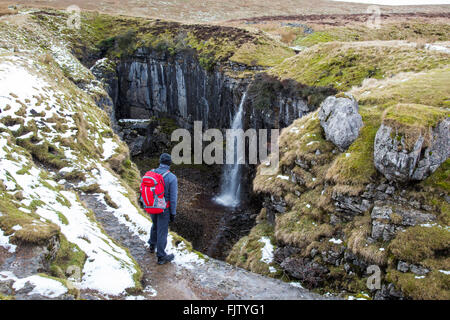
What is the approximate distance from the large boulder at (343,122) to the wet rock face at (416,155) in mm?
3291

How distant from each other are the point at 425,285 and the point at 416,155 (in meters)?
5.49

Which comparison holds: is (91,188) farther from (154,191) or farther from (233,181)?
(233,181)

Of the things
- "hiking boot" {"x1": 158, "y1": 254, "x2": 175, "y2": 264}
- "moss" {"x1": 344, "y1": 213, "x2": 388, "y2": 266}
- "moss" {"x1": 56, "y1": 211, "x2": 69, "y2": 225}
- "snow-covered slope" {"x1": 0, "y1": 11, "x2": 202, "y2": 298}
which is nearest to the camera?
"snow-covered slope" {"x1": 0, "y1": 11, "x2": 202, "y2": 298}

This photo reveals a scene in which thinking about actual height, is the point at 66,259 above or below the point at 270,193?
above

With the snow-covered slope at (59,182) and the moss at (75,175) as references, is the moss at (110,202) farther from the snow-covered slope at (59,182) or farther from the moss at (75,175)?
the moss at (75,175)

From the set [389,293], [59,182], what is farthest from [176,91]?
[389,293]

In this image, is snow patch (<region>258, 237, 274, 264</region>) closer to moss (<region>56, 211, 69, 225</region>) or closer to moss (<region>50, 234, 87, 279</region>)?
moss (<region>56, 211, 69, 225</region>)

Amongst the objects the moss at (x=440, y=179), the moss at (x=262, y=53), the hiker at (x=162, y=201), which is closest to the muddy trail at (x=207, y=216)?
the hiker at (x=162, y=201)

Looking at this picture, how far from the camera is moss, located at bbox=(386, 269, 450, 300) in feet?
36.0

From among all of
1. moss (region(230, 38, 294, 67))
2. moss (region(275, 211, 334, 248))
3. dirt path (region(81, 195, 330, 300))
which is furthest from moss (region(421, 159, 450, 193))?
moss (region(230, 38, 294, 67))

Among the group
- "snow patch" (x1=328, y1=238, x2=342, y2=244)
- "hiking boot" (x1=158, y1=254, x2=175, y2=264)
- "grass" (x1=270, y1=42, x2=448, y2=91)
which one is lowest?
"snow patch" (x1=328, y1=238, x2=342, y2=244)

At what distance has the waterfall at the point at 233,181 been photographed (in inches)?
1471

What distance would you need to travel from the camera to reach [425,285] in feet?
37.2

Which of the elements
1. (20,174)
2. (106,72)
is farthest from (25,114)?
(106,72)
